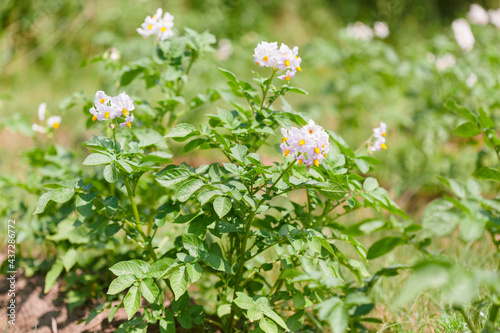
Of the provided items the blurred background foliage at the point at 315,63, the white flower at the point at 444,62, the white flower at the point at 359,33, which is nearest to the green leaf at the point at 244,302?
the blurred background foliage at the point at 315,63

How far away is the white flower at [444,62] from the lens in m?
2.79

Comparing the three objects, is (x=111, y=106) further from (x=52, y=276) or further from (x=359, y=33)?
(x=359, y=33)

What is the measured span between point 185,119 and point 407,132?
1902 millimetres

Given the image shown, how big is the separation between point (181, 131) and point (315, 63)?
6.38ft

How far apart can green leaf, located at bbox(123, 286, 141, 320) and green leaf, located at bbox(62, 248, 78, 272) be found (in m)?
0.53

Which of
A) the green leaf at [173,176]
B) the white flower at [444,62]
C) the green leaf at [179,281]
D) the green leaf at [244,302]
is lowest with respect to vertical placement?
the green leaf at [244,302]

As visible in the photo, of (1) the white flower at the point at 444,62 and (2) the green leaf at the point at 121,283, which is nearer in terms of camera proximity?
(2) the green leaf at the point at 121,283

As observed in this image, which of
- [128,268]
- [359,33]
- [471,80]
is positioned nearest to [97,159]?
[128,268]

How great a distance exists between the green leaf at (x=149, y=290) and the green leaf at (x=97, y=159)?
35 cm

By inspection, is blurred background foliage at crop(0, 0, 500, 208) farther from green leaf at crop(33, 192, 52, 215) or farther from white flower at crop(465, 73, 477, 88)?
green leaf at crop(33, 192, 52, 215)

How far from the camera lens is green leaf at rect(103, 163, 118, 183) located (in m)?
1.18

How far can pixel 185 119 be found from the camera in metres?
3.38

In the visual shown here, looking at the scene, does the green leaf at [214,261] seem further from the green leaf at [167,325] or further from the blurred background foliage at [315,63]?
the blurred background foliage at [315,63]

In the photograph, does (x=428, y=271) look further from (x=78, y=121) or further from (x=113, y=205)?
(x=78, y=121)
